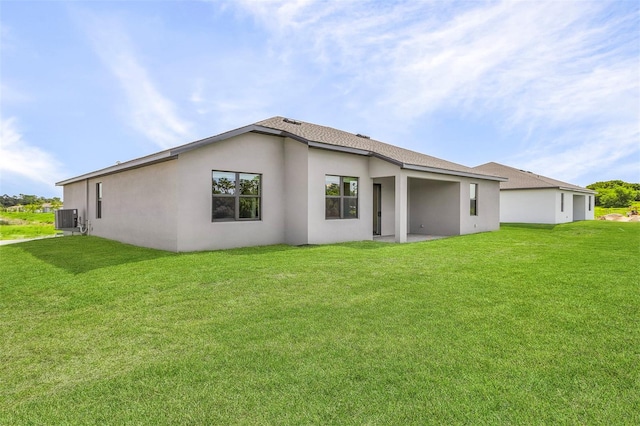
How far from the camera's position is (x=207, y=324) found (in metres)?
4.26

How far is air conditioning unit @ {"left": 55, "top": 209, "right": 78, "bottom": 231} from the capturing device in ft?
56.0

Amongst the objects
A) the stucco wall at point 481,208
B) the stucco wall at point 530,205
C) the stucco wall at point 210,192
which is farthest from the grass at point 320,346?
the stucco wall at point 530,205

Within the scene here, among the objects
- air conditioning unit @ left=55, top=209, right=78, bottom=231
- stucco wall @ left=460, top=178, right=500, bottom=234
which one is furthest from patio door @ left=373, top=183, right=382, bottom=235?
air conditioning unit @ left=55, top=209, right=78, bottom=231

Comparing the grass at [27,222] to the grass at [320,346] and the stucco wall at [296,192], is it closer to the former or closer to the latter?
the stucco wall at [296,192]

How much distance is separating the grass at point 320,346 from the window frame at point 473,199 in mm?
9611

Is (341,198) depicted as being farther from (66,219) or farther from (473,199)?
(66,219)

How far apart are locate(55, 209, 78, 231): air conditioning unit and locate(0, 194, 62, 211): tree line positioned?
1959cm

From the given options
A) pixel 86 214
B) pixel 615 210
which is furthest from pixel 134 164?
pixel 615 210

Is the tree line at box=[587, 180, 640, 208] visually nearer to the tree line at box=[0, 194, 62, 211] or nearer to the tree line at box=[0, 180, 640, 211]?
the tree line at box=[0, 180, 640, 211]

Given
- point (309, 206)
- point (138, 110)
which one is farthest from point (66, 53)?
point (309, 206)

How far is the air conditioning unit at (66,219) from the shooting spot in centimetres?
1708

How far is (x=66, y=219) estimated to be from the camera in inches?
675

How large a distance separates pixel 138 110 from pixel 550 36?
18.0 metres

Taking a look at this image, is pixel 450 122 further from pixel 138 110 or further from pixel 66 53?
pixel 66 53
